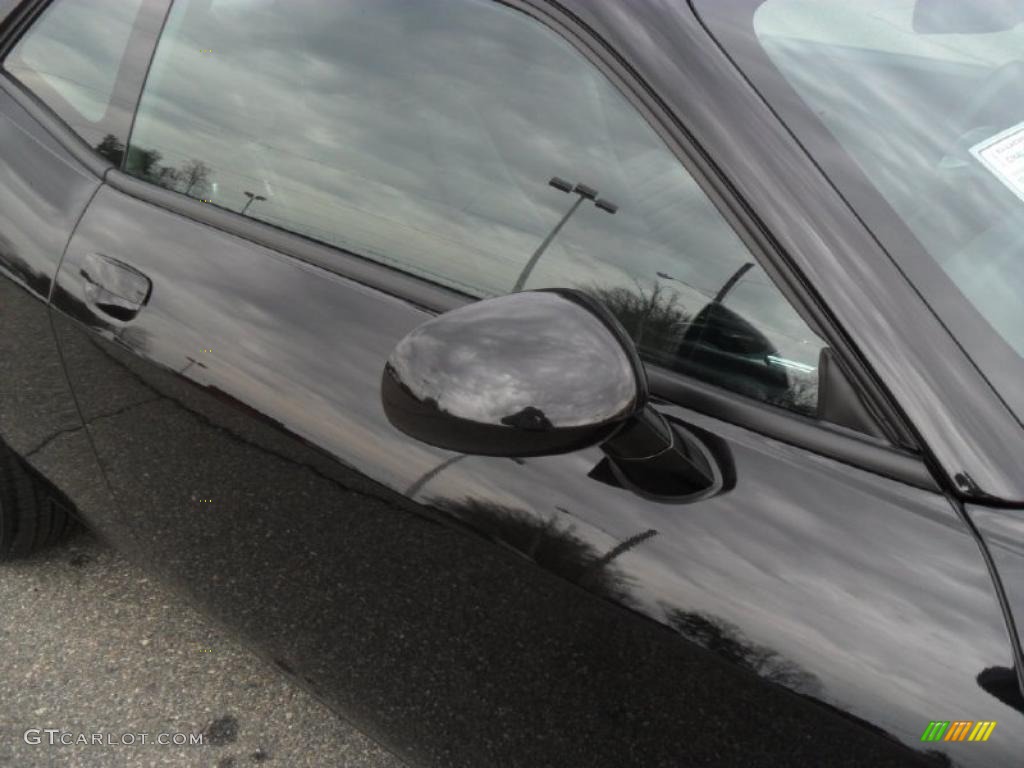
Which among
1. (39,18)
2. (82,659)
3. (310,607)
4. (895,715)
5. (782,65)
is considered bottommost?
(82,659)

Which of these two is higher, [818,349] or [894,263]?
[894,263]

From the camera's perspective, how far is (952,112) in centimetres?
130

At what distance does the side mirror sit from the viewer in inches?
36.1

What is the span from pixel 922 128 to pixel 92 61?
1486 millimetres

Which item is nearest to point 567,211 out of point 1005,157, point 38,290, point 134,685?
point 1005,157

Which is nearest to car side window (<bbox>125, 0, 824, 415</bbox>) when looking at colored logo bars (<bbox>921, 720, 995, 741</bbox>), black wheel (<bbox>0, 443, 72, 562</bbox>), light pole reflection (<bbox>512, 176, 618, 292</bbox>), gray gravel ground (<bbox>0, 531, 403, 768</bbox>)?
light pole reflection (<bbox>512, 176, 618, 292</bbox>)

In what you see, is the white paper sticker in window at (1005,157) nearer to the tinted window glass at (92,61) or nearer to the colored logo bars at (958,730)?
the colored logo bars at (958,730)

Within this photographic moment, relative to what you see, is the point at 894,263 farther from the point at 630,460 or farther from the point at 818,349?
the point at 630,460

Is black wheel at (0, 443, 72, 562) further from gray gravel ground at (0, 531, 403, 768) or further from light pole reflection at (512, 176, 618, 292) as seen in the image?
light pole reflection at (512, 176, 618, 292)

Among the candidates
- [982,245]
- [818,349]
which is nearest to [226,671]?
[818,349]

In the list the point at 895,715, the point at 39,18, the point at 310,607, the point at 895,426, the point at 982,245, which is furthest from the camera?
the point at 39,18

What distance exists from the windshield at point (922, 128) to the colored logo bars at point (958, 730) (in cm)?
35

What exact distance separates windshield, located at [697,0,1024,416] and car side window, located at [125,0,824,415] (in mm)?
163

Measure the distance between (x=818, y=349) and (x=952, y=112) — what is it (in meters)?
0.49
